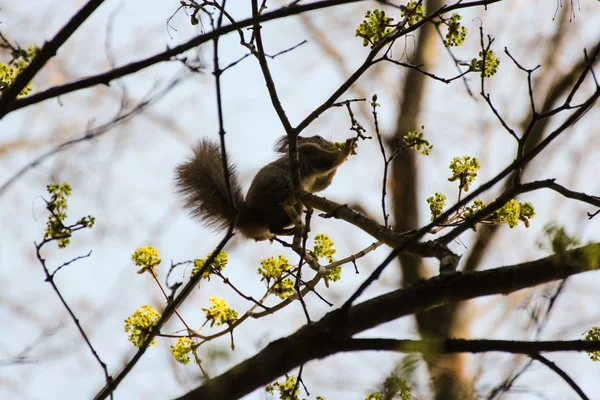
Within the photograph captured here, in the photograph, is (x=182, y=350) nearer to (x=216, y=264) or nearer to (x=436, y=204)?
(x=216, y=264)

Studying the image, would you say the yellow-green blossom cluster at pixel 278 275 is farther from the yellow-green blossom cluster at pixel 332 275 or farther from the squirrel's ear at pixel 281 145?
the squirrel's ear at pixel 281 145

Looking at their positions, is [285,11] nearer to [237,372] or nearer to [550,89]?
[237,372]

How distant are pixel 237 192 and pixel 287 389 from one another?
6.96ft

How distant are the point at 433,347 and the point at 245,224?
2.72 m

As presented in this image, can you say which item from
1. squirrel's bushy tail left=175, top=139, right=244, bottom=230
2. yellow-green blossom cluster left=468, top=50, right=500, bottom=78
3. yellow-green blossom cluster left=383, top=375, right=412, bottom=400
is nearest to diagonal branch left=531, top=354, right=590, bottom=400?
yellow-green blossom cluster left=383, top=375, right=412, bottom=400

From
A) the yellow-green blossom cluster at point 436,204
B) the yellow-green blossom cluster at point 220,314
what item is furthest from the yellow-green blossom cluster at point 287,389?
the yellow-green blossom cluster at point 436,204

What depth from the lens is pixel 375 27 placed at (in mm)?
2422

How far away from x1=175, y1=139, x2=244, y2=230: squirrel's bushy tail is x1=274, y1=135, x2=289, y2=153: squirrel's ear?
0.86 m

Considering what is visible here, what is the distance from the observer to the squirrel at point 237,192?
3.84 m

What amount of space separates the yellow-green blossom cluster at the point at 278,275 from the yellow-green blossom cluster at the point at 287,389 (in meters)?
0.42

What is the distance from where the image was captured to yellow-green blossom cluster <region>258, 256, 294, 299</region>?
2.58 metres

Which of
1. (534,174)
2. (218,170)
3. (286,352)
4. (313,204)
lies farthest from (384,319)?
(534,174)

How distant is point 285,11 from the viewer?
1.57 metres

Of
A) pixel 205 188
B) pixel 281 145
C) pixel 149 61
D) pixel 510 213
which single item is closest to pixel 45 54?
pixel 149 61
